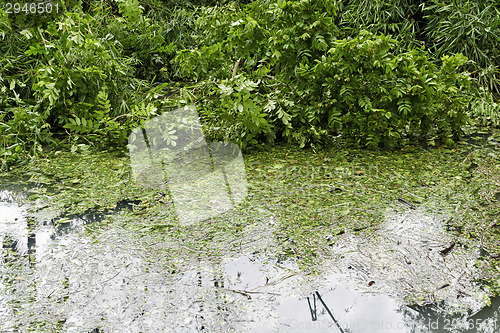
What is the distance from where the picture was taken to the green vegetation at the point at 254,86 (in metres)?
3.10

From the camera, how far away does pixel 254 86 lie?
3.04 m

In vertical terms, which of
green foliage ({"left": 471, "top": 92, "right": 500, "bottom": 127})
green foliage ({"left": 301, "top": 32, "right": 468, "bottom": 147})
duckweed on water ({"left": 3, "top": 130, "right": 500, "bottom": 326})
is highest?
green foliage ({"left": 301, "top": 32, "right": 468, "bottom": 147})

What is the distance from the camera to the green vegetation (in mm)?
3098

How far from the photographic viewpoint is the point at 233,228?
2.23 metres

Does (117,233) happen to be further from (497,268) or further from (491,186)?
(491,186)

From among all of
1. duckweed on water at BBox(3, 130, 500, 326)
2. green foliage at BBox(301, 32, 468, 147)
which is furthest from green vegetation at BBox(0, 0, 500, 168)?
duckweed on water at BBox(3, 130, 500, 326)

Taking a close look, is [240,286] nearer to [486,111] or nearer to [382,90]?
[382,90]

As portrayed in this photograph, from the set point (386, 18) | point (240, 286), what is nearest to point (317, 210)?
point (240, 286)

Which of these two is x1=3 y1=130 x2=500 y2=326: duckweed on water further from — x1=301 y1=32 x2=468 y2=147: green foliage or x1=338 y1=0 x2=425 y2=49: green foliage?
x1=338 y1=0 x2=425 y2=49: green foliage

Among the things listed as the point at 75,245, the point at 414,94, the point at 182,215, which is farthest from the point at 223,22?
the point at 75,245

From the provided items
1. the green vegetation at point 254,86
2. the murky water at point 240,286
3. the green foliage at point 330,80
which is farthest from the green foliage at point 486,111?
the murky water at point 240,286

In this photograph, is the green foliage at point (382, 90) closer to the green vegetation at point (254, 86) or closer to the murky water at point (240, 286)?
the green vegetation at point (254, 86)

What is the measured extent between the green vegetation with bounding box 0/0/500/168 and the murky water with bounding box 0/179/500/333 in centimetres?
116

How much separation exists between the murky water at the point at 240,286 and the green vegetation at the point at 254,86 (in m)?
1.16
